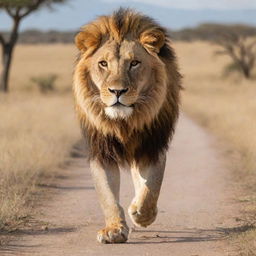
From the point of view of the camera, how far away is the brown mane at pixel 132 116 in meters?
5.96

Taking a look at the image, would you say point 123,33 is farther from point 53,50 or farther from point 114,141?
point 53,50

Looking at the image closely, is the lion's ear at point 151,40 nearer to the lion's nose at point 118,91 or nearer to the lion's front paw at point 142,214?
the lion's nose at point 118,91

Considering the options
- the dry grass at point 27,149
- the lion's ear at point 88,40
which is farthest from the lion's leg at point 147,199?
the dry grass at point 27,149

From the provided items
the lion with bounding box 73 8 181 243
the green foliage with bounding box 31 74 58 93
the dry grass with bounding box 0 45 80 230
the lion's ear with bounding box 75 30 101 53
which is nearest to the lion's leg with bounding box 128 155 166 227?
the lion with bounding box 73 8 181 243

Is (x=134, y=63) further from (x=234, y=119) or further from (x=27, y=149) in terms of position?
(x=234, y=119)

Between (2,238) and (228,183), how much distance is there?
12.6 feet

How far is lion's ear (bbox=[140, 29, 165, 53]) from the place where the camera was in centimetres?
598

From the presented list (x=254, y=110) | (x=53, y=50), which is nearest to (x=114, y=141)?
(x=254, y=110)

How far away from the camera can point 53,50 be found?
235 ft

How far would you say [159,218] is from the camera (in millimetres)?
7152

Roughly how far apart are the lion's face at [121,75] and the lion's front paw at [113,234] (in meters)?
0.80

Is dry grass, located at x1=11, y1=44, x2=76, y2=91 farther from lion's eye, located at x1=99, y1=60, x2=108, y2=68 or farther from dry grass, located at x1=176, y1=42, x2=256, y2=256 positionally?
lion's eye, located at x1=99, y1=60, x2=108, y2=68

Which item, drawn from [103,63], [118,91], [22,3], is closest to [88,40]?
[103,63]

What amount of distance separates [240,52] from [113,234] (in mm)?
35706
